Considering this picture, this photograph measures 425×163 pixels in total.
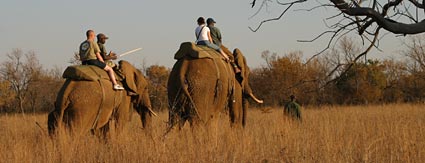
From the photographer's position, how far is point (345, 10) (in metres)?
7.08

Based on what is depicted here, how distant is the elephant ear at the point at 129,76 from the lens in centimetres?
1247

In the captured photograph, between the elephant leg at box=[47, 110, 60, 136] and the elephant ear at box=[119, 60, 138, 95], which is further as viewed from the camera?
the elephant ear at box=[119, 60, 138, 95]

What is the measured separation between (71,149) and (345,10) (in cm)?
409

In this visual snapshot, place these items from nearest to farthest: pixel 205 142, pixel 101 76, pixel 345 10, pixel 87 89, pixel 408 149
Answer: pixel 345 10
pixel 408 149
pixel 205 142
pixel 87 89
pixel 101 76

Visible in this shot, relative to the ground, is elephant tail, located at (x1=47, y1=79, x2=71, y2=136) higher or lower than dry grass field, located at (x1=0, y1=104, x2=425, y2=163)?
higher

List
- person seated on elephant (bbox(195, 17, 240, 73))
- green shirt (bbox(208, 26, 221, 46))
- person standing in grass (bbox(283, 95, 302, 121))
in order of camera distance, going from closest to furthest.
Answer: person seated on elephant (bbox(195, 17, 240, 73)) < green shirt (bbox(208, 26, 221, 46)) < person standing in grass (bbox(283, 95, 302, 121))

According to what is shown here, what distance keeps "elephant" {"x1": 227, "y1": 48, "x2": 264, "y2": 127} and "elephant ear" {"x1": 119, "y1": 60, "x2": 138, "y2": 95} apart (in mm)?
2159

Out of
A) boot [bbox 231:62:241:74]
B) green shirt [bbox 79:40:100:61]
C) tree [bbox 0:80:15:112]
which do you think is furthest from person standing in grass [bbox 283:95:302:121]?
tree [bbox 0:80:15:112]

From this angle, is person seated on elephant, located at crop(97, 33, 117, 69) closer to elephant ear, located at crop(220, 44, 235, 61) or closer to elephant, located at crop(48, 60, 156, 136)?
elephant, located at crop(48, 60, 156, 136)

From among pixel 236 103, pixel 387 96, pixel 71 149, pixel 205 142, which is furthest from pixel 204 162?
pixel 387 96

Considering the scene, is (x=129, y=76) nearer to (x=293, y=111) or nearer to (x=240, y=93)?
(x=240, y=93)

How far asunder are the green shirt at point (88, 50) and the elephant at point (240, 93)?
9.50 feet

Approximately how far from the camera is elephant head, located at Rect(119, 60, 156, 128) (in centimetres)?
1255

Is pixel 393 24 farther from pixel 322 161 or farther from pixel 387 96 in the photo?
pixel 387 96
